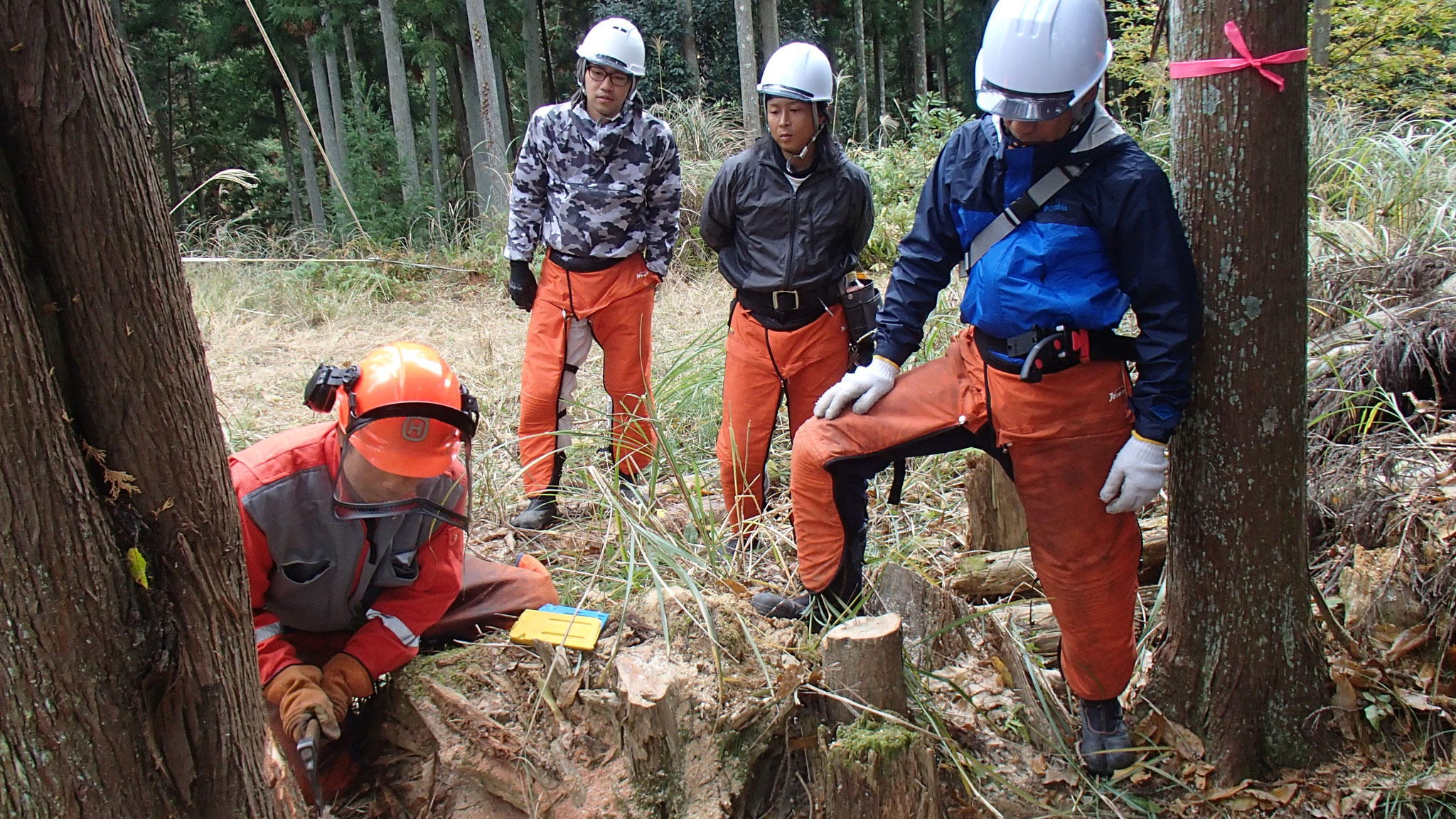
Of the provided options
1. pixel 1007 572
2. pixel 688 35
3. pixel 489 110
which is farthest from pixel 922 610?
pixel 688 35

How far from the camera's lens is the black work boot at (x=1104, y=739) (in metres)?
2.42

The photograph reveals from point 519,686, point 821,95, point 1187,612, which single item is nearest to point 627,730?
point 519,686

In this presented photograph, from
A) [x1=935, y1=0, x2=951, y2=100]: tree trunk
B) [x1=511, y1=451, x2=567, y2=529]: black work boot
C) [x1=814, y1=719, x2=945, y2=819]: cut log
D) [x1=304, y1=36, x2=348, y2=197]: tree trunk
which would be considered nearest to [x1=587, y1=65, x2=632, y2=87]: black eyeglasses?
[x1=511, y1=451, x2=567, y2=529]: black work boot

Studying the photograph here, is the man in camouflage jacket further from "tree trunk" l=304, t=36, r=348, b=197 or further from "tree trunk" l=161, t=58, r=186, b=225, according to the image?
"tree trunk" l=161, t=58, r=186, b=225

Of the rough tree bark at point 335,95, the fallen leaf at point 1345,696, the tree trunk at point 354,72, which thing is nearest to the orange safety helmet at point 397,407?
the fallen leaf at point 1345,696

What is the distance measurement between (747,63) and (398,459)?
7432 mm

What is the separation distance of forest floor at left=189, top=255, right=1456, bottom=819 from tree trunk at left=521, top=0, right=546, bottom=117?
14.9 m

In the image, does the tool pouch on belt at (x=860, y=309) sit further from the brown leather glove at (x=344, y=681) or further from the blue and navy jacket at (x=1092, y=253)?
the brown leather glove at (x=344, y=681)

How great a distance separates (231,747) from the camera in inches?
63.5

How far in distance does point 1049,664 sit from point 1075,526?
0.82 m

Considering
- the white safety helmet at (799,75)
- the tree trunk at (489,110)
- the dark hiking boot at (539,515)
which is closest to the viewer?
the white safety helmet at (799,75)

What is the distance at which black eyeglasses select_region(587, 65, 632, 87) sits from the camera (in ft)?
13.3

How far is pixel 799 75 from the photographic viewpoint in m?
3.44

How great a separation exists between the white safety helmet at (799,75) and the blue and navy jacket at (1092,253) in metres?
1.18
